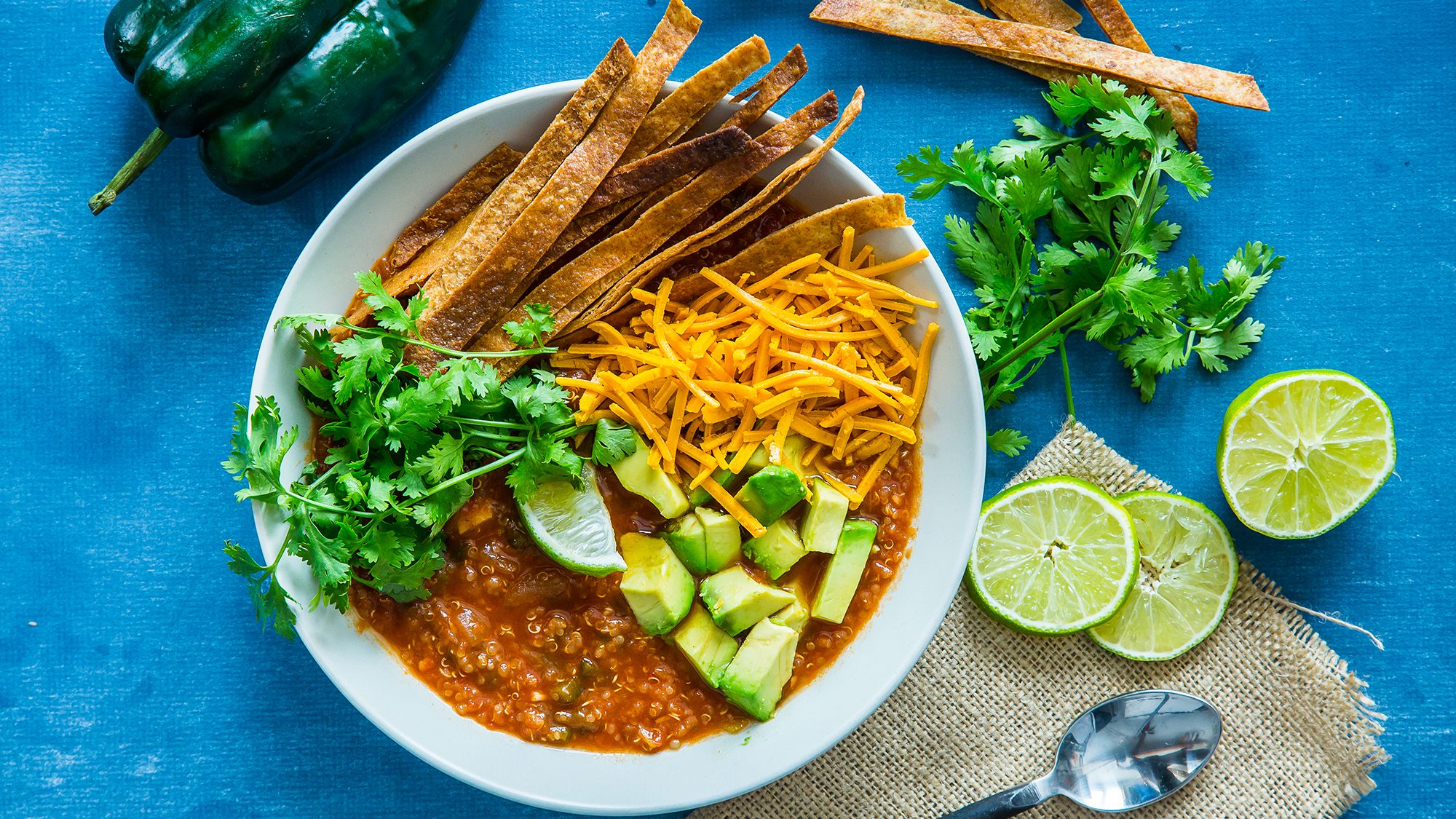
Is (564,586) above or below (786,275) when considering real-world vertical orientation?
below

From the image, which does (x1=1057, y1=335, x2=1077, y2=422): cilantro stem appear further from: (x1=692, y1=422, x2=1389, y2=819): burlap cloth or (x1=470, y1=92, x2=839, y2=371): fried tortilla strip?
(x1=470, y1=92, x2=839, y2=371): fried tortilla strip

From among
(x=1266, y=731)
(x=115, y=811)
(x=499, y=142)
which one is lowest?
(x=1266, y=731)

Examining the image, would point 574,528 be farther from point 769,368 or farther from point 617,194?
point 617,194

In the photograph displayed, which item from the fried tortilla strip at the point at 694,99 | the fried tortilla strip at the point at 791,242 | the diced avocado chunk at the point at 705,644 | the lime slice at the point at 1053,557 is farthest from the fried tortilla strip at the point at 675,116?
the lime slice at the point at 1053,557

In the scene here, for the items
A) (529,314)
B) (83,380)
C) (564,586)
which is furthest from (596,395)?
(83,380)

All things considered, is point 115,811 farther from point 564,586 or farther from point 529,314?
point 529,314

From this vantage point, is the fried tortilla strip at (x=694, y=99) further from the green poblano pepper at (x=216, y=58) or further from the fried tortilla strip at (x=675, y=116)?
the green poblano pepper at (x=216, y=58)
